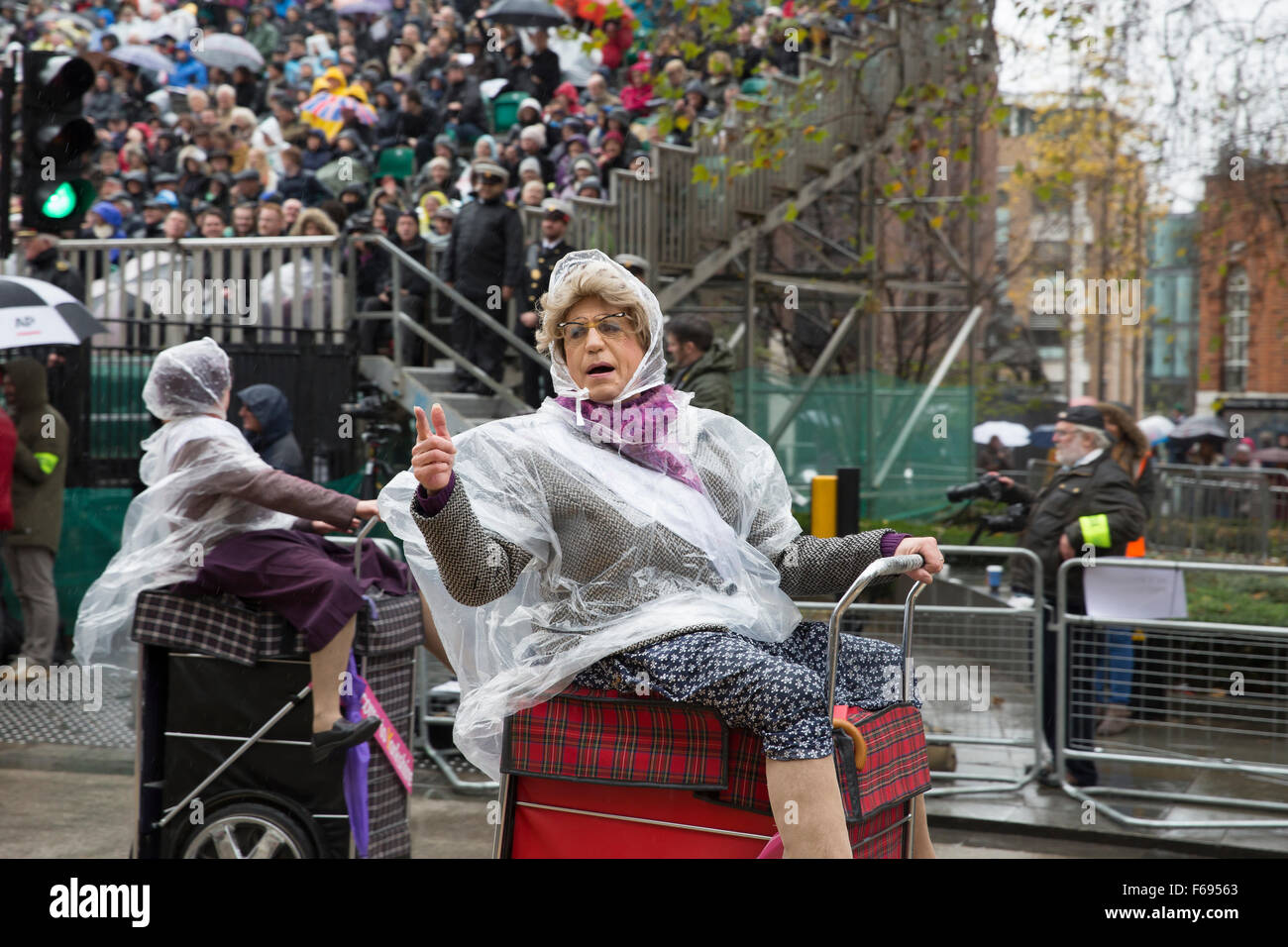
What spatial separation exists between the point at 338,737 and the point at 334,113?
1207cm

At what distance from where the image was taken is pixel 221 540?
484 centimetres

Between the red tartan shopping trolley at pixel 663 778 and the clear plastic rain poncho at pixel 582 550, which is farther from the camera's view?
the clear plastic rain poncho at pixel 582 550

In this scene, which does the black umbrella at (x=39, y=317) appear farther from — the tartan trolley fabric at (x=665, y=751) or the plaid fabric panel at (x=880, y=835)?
the plaid fabric panel at (x=880, y=835)

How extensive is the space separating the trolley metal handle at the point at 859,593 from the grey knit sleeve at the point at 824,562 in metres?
0.15

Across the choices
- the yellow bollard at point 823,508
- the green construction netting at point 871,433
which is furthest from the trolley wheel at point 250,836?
the green construction netting at point 871,433

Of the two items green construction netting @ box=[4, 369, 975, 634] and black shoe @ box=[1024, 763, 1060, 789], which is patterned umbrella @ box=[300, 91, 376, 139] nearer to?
green construction netting @ box=[4, 369, 975, 634]

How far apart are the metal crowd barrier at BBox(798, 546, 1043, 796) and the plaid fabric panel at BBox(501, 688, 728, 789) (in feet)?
12.0

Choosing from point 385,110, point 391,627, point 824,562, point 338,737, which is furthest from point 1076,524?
point 385,110

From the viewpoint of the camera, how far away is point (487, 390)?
438 inches

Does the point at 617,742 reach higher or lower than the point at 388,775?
higher

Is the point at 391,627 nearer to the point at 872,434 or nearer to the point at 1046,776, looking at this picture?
the point at 1046,776

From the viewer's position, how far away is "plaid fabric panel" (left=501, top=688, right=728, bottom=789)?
315 centimetres

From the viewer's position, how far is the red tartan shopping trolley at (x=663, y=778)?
124 inches

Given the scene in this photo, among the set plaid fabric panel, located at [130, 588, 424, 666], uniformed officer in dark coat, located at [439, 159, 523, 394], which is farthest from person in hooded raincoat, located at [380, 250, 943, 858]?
uniformed officer in dark coat, located at [439, 159, 523, 394]
